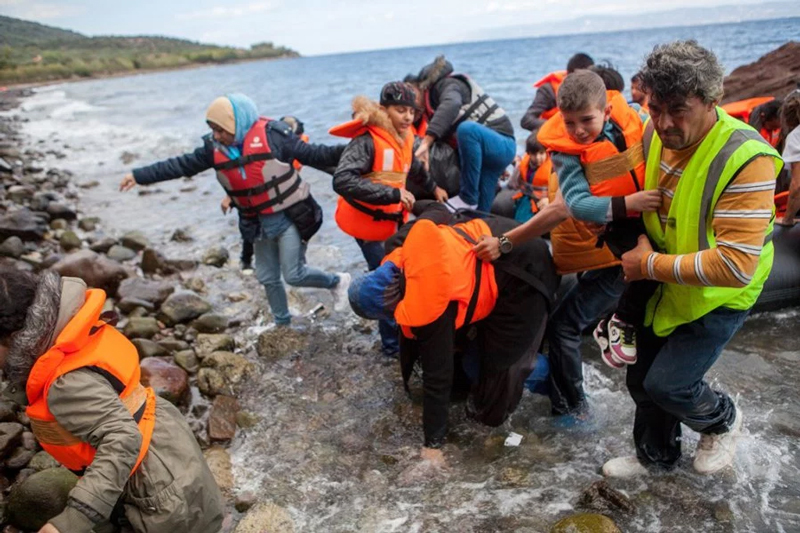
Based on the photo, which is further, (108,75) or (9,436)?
(108,75)

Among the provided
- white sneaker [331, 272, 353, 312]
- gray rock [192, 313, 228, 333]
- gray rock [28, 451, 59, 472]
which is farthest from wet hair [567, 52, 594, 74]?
gray rock [28, 451, 59, 472]

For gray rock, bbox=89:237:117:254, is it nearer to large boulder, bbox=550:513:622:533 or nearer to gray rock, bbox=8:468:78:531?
gray rock, bbox=8:468:78:531

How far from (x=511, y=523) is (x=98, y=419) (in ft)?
6.79

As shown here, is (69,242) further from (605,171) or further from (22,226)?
(605,171)

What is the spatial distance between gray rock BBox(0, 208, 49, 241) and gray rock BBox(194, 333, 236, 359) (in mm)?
4538

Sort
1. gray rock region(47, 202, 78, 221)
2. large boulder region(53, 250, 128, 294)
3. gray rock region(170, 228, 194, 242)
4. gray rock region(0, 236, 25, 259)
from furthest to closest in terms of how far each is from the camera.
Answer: gray rock region(47, 202, 78, 221) → gray rock region(170, 228, 194, 242) → gray rock region(0, 236, 25, 259) → large boulder region(53, 250, 128, 294)

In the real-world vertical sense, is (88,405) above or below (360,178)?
below

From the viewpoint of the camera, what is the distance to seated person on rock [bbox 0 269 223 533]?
6.90ft

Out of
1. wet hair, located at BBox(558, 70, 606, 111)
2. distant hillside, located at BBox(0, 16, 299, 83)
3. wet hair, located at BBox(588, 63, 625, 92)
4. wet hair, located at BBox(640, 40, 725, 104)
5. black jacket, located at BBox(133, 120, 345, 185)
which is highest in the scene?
wet hair, located at BBox(640, 40, 725, 104)

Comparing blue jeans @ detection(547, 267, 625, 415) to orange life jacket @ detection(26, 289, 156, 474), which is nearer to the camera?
orange life jacket @ detection(26, 289, 156, 474)

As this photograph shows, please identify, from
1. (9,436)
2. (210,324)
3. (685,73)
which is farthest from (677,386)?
(210,324)

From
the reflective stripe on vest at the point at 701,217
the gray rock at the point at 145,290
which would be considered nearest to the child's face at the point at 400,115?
the reflective stripe on vest at the point at 701,217

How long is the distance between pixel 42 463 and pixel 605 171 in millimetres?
3607

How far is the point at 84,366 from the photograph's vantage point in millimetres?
2189
